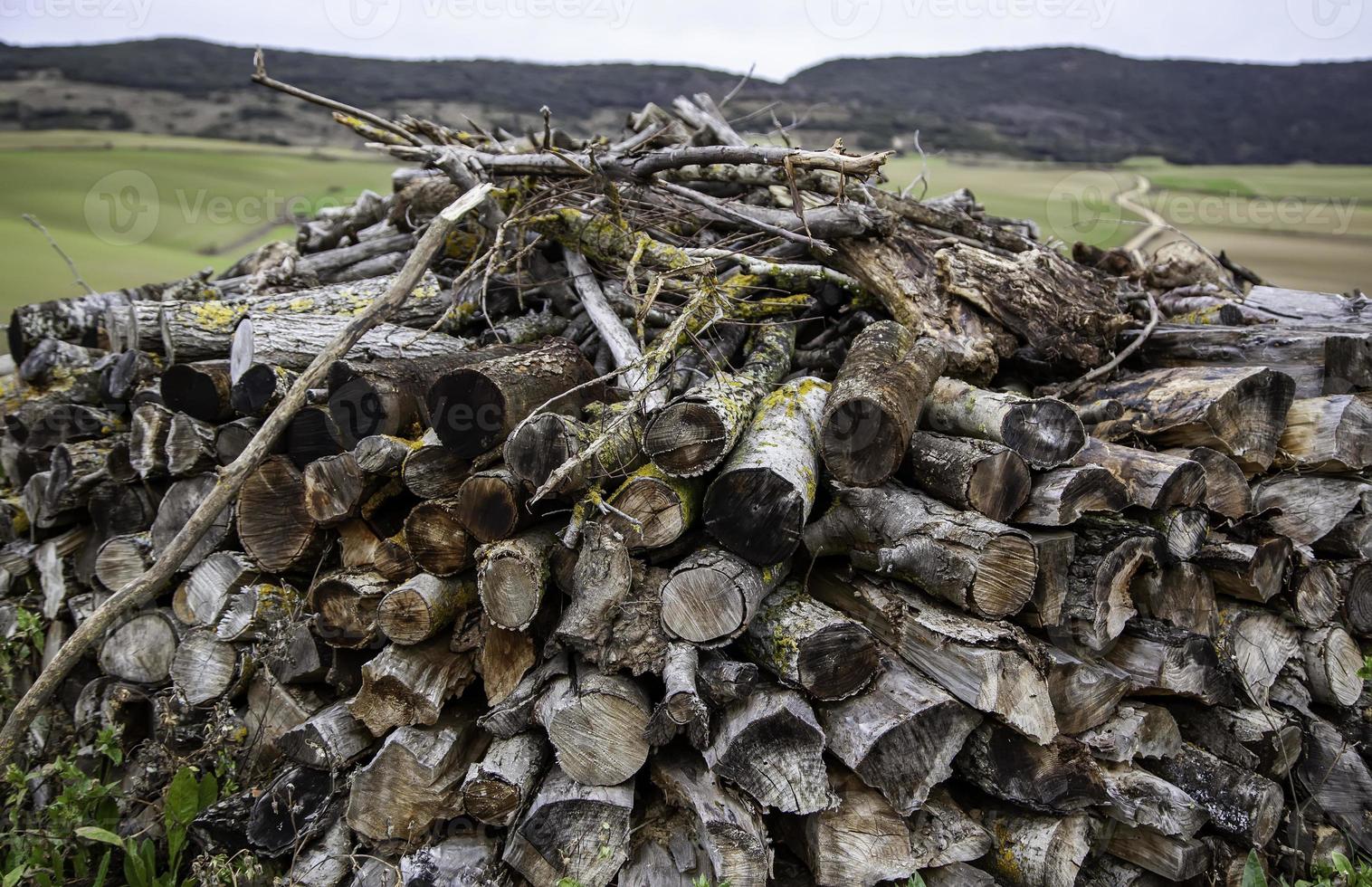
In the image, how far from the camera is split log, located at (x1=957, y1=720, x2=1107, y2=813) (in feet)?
8.41

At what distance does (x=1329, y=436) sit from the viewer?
3463 millimetres

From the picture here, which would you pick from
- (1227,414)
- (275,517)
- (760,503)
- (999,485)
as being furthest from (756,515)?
(1227,414)

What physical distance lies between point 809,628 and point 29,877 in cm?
328

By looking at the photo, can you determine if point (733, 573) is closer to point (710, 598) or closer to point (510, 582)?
point (710, 598)

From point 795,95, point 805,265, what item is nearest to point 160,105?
point 795,95

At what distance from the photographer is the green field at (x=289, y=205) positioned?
6004 mm

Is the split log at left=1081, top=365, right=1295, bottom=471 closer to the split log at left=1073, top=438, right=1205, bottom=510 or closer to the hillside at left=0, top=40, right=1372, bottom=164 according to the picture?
the split log at left=1073, top=438, right=1205, bottom=510

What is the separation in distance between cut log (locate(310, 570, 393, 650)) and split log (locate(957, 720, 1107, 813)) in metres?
2.28

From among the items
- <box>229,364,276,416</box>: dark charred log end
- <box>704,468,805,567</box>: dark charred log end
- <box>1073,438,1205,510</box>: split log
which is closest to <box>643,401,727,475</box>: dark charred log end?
<box>704,468,805,567</box>: dark charred log end

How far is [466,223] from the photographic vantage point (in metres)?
4.75

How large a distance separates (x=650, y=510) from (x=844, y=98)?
103 feet

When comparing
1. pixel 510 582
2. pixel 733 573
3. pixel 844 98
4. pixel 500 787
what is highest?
pixel 844 98

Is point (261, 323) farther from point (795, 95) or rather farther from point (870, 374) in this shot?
point (795, 95)

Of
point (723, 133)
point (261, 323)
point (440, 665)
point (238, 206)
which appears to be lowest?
point (440, 665)
